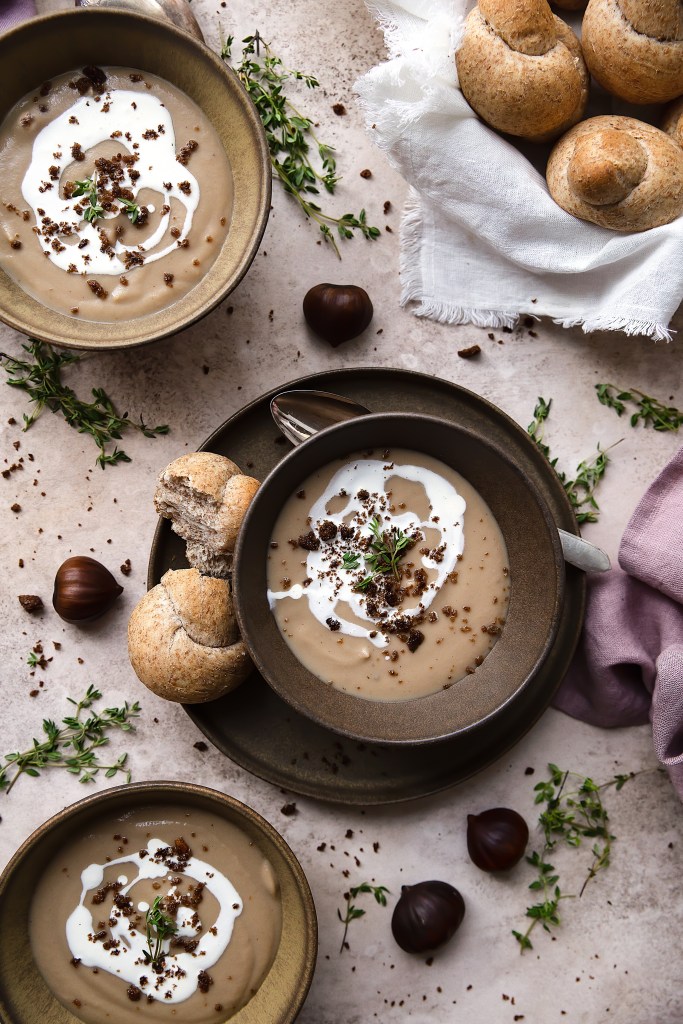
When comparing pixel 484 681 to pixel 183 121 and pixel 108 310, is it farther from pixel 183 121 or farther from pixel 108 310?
pixel 183 121

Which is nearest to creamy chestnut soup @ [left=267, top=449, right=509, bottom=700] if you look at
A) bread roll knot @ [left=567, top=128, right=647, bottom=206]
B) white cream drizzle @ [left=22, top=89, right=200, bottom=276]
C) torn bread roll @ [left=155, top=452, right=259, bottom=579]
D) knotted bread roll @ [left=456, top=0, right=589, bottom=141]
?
torn bread roll @ [left=155, top=452, right=259, bottom=579]

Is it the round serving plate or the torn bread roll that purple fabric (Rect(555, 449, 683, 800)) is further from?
the torn bread roll

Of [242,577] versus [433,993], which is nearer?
[242,577]

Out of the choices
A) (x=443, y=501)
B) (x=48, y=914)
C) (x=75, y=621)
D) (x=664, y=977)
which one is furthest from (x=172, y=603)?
(x=664, y=977)

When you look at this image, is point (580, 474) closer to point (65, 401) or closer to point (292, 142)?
point (292, 142)

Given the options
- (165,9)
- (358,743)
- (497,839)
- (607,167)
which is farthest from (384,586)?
(165,9)

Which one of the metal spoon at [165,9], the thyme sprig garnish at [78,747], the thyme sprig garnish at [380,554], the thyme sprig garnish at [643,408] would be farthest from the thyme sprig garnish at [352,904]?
the metal spoon at [165,9]
